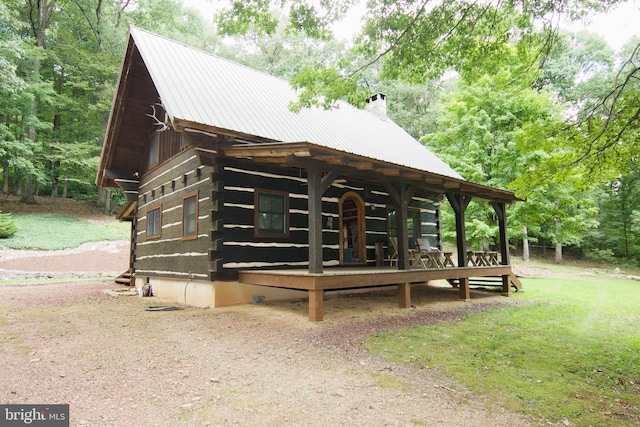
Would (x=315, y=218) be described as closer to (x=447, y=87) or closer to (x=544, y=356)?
(x=544, y=356)

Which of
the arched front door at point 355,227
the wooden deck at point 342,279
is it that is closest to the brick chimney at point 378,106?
the arched front door at point 355,227

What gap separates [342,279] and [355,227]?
560 centimetres

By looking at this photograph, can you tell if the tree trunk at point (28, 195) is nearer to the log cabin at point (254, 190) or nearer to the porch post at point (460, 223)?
the log cabin at point (254, 190)

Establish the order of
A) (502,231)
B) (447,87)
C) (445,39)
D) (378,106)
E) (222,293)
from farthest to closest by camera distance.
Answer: (447,87) → (378,106) → (502,231) → (222,293) → (445,39)

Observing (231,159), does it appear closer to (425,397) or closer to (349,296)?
(349,296)

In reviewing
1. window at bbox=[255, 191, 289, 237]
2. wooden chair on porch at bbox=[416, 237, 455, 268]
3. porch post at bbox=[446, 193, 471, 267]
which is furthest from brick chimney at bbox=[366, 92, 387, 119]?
window at bbox=[255, 191, 289, 237]

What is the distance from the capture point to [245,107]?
9.86 m

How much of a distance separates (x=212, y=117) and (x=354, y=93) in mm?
3410

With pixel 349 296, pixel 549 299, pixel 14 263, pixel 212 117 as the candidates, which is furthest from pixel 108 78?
pixel 549 299

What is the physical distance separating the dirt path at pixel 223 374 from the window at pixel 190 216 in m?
2.56

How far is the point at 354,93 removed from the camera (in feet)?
22.2

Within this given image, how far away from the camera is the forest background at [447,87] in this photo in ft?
19.8

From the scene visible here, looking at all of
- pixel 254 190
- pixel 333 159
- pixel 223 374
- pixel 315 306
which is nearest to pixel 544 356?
pixel 315 306

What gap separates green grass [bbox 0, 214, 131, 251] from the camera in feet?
61.9
